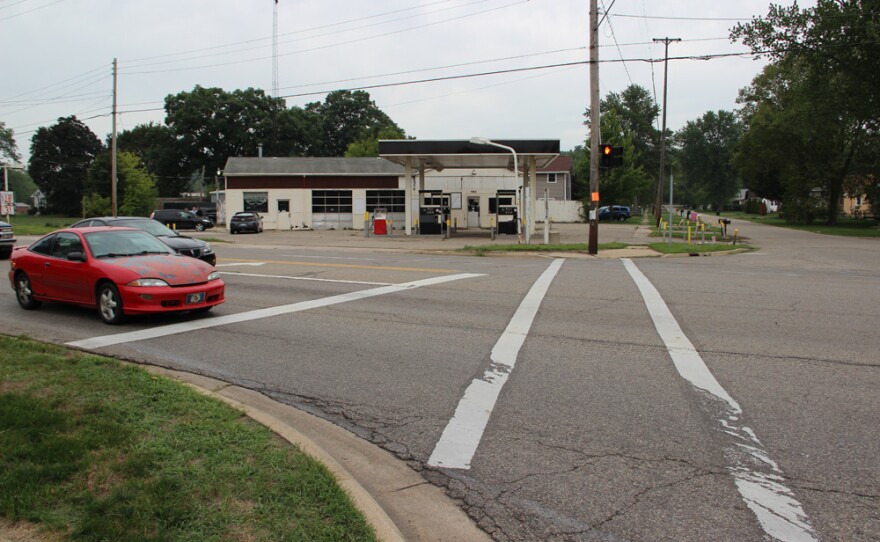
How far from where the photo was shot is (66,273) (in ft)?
31.9

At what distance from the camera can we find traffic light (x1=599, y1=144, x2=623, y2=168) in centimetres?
2172

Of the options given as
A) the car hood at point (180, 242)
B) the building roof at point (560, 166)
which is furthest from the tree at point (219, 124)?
the car hood at point (180, 242)

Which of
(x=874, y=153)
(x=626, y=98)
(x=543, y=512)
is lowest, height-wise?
(x=543, y=512)

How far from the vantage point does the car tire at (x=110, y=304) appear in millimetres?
9055

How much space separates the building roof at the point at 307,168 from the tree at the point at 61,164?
148ft

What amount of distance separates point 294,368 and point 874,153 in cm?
4805

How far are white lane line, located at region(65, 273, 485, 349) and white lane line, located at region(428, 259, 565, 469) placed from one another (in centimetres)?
352

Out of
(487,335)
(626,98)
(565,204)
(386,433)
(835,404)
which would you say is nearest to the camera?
(386,433)

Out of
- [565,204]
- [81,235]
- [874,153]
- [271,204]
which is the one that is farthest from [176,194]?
[81,235]

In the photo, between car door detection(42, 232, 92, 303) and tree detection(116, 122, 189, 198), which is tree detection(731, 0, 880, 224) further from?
tree detection(116, 122, 189, 198)

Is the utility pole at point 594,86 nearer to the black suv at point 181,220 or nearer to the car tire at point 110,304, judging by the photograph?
the car tire at point 110,304

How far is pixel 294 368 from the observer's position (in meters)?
6.99

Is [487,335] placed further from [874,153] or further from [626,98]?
[626,98]

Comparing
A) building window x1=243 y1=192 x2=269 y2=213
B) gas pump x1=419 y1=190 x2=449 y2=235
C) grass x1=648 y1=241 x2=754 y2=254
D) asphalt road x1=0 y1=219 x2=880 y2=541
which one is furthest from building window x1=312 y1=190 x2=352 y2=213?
asphalt road x1=0 y1=219 x2=880 y2=541
